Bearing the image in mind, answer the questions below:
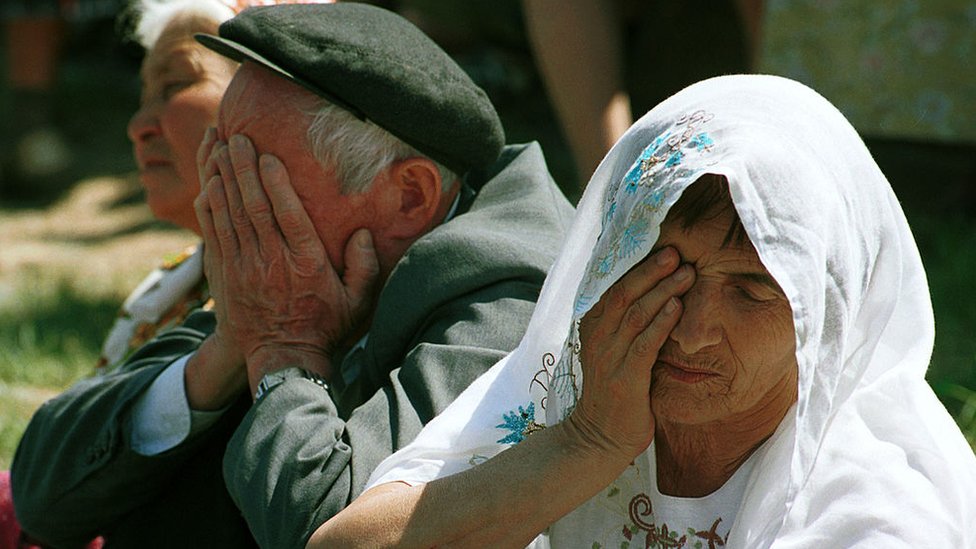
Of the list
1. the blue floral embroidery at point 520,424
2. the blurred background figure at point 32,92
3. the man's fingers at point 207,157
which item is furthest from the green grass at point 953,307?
the blurred background figure at point 32,92

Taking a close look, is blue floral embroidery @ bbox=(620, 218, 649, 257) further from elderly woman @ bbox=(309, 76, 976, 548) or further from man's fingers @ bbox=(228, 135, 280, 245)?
man's fingers @ bbox=(228, 135, 280, 245)

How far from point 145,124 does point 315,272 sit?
1082 mm

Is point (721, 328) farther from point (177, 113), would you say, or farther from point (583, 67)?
point (583, 67)

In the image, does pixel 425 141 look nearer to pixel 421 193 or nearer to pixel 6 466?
pixel 421 193

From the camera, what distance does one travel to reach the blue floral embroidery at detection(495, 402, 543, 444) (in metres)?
2.30

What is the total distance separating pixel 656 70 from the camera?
698 cm

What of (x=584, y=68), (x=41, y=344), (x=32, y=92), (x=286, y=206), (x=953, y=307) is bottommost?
(x=32, y=92)

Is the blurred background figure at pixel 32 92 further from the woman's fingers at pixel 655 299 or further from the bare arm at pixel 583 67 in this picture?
the woman's fingers at pixel 655 299

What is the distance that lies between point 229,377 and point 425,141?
0.65 meters

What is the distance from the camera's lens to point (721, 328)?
6.62ft

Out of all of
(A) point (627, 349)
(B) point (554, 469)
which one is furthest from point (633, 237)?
(B) point (554, 469)

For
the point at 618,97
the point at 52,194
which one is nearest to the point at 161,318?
the point at 618,97

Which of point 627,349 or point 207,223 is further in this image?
point 207,223

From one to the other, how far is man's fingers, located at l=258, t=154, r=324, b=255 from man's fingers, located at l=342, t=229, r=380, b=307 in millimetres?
97
